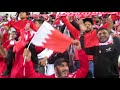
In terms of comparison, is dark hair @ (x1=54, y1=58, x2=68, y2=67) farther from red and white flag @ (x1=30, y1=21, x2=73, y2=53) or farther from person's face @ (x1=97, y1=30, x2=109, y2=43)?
person's face @ (x1=97, y1=30, x2=109, y2=43)

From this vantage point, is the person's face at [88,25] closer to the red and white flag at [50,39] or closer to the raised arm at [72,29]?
the raised arm at [72,29]

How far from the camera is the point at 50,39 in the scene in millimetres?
5621

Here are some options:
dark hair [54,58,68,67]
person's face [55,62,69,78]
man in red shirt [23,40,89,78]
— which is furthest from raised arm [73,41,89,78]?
dark hair [54,58,68,67]

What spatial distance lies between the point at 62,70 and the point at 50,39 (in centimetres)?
56

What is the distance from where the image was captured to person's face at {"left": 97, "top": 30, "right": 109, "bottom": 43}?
5.53 metres

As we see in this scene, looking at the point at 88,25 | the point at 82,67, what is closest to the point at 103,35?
the point at 88,25

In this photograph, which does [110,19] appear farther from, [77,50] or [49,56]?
[49,56]

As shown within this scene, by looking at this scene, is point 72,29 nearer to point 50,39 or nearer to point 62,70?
point 50,39

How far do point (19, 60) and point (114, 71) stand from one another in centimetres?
157

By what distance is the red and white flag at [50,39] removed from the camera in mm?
5559

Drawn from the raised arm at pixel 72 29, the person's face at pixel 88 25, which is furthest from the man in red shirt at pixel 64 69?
the person's face at pixel 88 25

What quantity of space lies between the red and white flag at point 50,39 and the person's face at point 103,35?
474mm

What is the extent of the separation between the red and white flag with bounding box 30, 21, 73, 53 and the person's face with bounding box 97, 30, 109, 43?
474 millimetres
